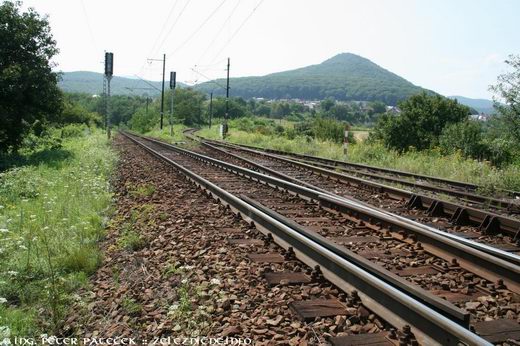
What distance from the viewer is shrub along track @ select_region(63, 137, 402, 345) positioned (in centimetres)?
370

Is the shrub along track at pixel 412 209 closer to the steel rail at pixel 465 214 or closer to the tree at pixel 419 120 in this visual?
the steel rail at pixel 465 214

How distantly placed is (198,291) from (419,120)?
2044 inches

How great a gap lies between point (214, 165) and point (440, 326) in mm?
12931

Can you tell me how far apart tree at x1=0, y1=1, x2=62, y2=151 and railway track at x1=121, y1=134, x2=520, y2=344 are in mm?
18395

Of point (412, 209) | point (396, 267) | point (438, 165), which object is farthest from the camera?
point (438, 165)

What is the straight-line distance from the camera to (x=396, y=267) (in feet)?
16.6

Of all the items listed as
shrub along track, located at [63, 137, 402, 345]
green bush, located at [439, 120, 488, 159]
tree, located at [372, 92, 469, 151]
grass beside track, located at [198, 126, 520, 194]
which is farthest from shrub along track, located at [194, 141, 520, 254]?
tree, located at [372, 92, 469, 151]

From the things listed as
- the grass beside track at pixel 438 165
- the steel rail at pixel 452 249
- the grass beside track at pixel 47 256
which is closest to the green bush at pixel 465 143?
the grass beside track at pixel 438 165

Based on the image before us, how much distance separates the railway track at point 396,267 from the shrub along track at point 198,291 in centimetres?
19

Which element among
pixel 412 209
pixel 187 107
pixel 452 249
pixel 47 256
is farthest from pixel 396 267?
Answer: pixel 187 107

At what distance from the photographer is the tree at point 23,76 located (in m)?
22.7

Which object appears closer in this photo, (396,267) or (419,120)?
(396,267)

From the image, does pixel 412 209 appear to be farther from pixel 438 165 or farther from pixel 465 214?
pixel 438 165

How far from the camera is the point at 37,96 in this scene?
24.1 metres
